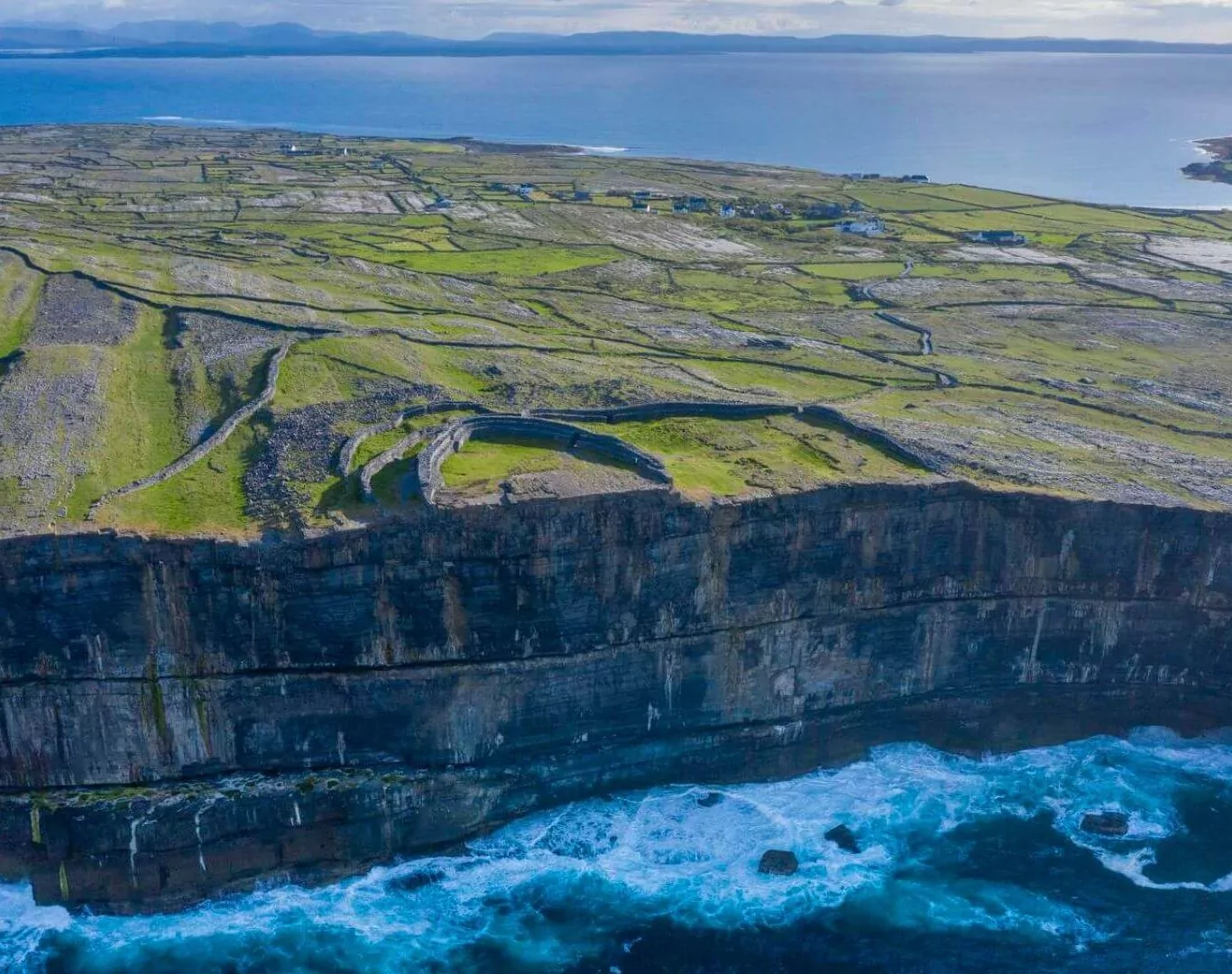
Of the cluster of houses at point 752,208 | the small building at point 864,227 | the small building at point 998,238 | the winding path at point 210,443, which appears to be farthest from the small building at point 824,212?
the winding path at point 210,443

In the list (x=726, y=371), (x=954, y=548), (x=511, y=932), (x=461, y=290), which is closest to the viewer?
(x=511, y=932)

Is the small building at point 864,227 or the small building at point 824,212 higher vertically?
the small building at point 824,212

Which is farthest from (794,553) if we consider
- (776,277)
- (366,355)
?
(776,277)

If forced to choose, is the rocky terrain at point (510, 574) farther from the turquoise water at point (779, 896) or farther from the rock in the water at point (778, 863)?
the rock in the water at point (778, 863)

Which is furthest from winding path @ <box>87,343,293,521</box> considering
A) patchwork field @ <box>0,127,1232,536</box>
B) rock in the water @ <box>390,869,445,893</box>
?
rock in the water @ <box>390,869,445,893</box>

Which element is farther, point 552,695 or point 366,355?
point 366,355

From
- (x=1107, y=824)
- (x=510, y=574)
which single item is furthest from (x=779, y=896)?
(x=510, y=574)

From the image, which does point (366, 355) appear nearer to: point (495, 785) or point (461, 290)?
point (461, 290)
